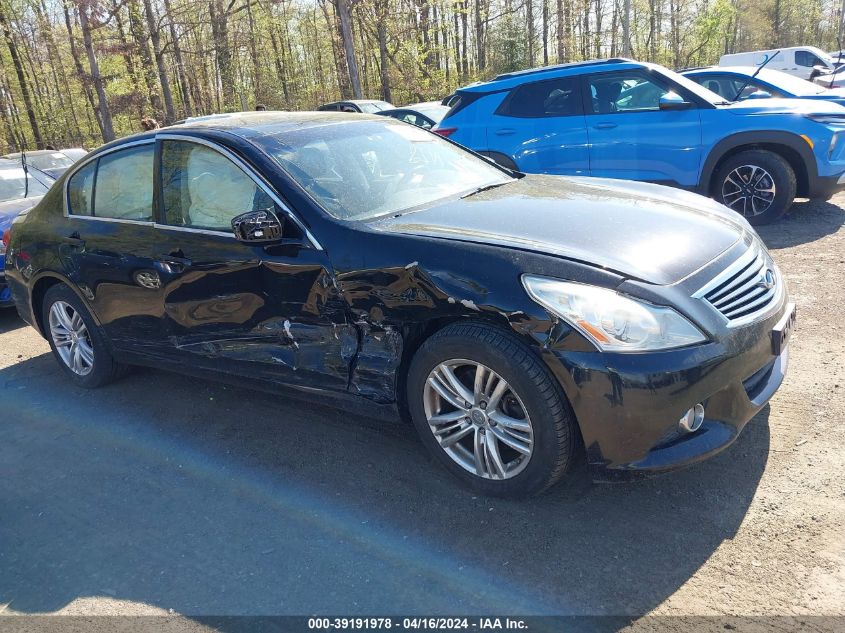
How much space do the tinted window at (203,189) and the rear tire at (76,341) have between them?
4.13 feet

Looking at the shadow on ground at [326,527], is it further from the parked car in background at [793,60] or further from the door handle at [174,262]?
the parked car in background at [793,60]

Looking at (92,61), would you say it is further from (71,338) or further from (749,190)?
(749,190)

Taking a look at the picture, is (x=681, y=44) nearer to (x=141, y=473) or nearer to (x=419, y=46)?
(x=419, y=46)

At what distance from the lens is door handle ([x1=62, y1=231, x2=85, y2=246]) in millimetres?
4508

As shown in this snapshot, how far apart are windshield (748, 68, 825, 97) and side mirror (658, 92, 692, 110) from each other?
8.49 feet

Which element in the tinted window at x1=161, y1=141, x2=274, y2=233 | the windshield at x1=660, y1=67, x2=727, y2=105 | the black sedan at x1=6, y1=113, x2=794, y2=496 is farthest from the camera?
the windshield at x1=660, y1=67, x2=727, y2=105

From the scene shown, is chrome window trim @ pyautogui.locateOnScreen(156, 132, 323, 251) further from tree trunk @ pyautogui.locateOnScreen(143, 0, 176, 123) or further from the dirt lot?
tree trunk @ pyautogui.locateOnScreen(143, 0, 176, 123)

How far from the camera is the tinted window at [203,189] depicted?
3.64 m

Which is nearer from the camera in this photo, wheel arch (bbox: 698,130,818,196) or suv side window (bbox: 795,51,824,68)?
wheel arch (bbox: 698,130,818,196)

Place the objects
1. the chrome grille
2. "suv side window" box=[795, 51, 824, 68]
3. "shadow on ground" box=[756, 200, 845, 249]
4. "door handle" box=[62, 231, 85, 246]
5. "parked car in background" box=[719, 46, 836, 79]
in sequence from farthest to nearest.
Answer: "suv side window" box=[795, 51, 824, 68], "parked car in background" box=[719, 46, 836, 79], "shadow on ground" box=[756, 200, 845, 249], "door handle" box=[62, 231, 85, 246], the chrome grille

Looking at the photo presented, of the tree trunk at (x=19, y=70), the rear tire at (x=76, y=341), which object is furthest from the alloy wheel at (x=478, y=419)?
the tree trunk at (x=19, y=70)

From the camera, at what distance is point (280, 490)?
3330mm

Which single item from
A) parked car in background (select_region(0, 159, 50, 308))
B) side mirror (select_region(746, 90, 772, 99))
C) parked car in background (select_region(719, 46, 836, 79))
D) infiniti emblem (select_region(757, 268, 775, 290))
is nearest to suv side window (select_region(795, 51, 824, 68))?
parked car in background (select_region(719, 46, 836, 79))

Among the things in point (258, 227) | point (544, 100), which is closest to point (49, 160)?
point (544, 100)
